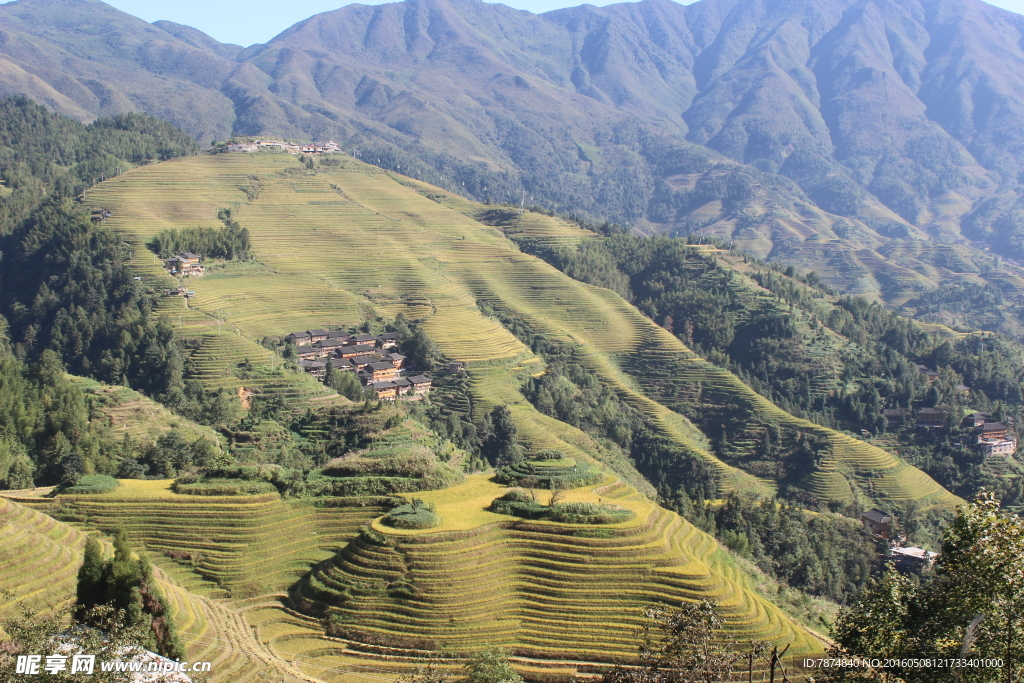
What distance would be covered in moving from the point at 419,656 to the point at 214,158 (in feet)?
350

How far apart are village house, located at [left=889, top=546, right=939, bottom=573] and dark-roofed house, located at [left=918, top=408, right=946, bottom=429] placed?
29.0m

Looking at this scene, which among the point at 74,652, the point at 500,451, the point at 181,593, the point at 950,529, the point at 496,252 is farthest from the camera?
the point at 496,252

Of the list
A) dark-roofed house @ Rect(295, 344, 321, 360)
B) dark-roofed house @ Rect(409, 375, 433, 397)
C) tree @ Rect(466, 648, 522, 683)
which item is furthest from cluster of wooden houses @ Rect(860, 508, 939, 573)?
dark-roofed house @ Rect(295, 344, 321, 360)

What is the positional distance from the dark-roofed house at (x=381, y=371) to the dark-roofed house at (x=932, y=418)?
51693mm

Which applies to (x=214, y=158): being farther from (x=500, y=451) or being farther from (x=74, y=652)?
(x=74, y=652)

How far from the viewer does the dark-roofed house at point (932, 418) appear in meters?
87.2

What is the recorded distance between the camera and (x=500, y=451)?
67.2 metres

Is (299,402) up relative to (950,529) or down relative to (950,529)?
down

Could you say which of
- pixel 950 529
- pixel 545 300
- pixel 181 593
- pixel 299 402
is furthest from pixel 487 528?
pixel 545 300

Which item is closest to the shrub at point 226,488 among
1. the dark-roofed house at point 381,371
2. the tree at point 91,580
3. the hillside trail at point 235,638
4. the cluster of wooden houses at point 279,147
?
the hillside trail at point 235,638

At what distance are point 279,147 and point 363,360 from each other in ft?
230

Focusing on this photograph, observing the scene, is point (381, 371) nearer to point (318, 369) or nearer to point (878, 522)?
point (318, 369)

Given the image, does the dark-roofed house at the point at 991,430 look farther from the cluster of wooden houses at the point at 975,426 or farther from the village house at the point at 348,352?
the village house at the point at 348,352

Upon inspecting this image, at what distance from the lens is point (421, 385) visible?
7581 centimetres
